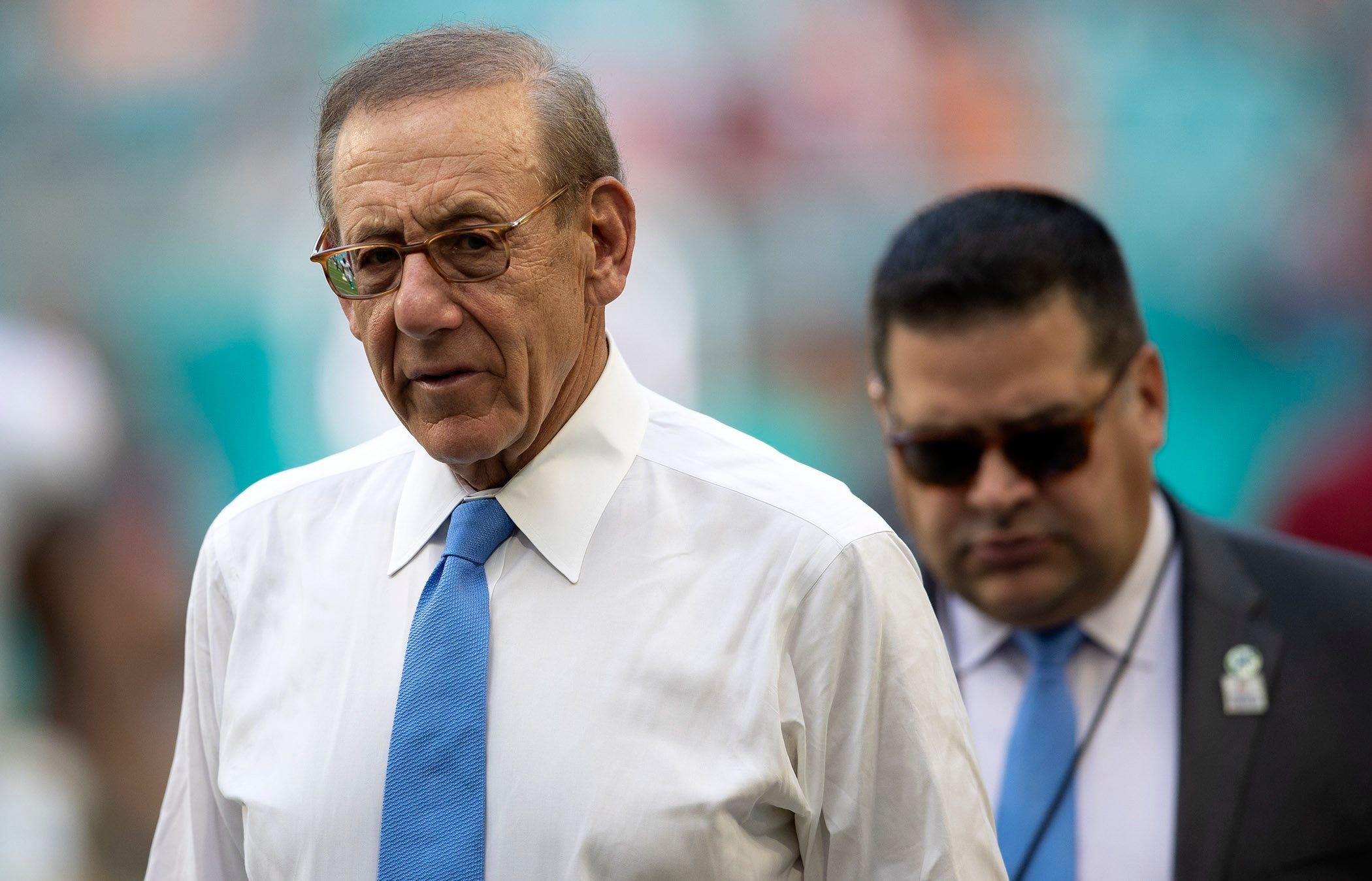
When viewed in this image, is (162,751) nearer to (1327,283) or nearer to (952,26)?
(952,26)

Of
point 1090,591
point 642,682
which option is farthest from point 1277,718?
point 642,682

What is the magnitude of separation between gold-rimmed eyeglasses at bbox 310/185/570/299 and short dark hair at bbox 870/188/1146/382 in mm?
1415

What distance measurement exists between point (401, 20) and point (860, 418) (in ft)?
8.61

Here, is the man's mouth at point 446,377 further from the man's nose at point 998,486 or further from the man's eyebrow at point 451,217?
the man's nose at point 998,486

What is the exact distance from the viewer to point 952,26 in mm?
6387

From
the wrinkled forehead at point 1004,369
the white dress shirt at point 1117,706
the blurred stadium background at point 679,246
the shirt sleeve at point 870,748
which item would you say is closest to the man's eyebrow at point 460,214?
the shirt sleeve at point 870,748

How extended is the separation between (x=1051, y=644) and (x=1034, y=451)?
1.39 ft

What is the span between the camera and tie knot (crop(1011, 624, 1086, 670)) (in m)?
3.35

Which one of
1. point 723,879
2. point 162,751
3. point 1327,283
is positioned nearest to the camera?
point 723,879

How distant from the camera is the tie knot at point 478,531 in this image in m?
2.31

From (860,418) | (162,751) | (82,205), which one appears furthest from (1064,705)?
(82,205)

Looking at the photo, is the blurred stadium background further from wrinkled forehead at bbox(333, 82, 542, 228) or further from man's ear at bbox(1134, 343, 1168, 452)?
wrinkled forehead at bbox(333, 82, 542, 228)

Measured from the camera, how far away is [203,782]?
8.18 feet

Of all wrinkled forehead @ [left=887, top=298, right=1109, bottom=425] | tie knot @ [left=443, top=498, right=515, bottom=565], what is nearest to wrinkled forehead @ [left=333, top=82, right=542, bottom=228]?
tie knot @ [left=443, top=498, right=515, bottom=565]
